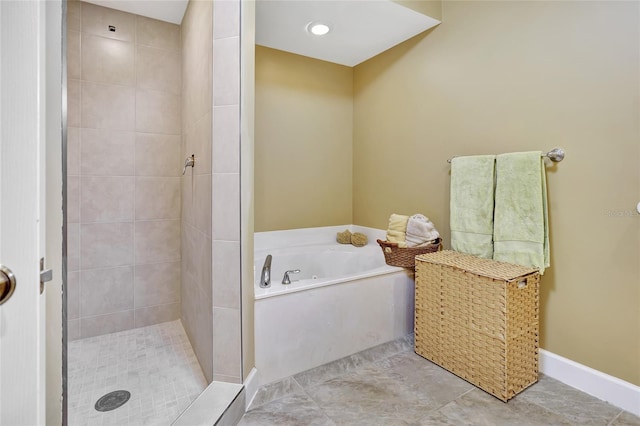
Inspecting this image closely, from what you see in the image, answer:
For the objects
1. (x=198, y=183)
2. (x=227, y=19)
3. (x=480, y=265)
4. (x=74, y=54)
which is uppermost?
(x=74, y=54)

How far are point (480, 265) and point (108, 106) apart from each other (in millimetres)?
2625

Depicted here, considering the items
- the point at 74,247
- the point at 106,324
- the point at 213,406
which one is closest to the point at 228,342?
the point at 213,406

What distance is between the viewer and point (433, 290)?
1.88 meters

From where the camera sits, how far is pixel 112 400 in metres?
1.51

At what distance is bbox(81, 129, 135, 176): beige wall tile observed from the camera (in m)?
2.17

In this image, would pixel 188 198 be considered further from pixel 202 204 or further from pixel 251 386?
pixel 251 386

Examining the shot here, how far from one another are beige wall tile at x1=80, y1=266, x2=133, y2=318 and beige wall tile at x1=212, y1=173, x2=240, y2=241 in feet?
4.29

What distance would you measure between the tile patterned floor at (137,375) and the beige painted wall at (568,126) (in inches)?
77.1

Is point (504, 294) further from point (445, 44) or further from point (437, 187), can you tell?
point (445, 44)

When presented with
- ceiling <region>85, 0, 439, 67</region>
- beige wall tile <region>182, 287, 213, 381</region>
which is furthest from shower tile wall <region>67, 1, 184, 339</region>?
beige wall tile <region>182, 287, 213, 381</region>

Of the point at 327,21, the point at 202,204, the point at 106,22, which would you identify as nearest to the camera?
the point at 202,204

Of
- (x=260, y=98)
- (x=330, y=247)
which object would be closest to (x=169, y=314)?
(x=330, y=247)
